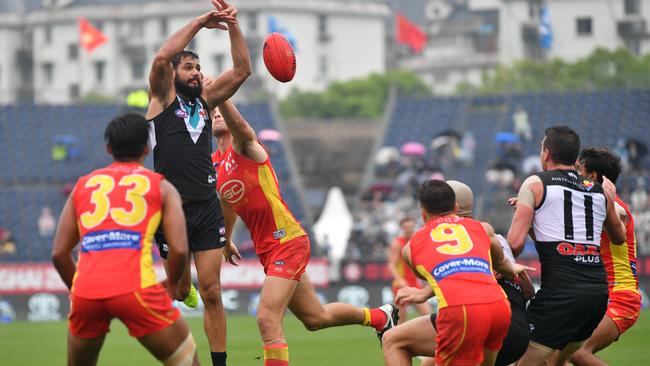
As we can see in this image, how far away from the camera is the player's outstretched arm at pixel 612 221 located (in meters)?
9.47

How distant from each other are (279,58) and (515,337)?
3.33 meters

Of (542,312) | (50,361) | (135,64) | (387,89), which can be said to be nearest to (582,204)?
(542,312)

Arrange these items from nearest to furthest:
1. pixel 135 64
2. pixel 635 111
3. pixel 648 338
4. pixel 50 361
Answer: pixel 50 361 < pixel 648 338 < pixel 635 111 < pixel 135 64

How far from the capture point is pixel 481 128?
45781 millimetres

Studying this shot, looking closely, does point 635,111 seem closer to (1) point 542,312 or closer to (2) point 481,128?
(2) point 481,128

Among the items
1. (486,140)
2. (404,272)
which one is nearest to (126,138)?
(404,272)

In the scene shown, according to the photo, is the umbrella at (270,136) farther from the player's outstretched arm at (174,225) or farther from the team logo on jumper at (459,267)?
the player's outstretched arm at (174,225)

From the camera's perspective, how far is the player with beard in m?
9.73

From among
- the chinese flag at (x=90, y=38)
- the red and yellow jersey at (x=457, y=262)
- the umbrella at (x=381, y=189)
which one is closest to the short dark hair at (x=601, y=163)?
the red and yellow jersey at (x=457, y=262)

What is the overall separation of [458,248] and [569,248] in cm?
133

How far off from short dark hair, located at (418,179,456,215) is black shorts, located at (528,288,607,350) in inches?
53.3

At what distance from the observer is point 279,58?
10.4m

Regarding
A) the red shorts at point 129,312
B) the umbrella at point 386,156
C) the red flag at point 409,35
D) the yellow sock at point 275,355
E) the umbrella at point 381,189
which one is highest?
the red flag at point 409,35

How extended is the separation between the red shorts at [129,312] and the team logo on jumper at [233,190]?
2.85 metres
